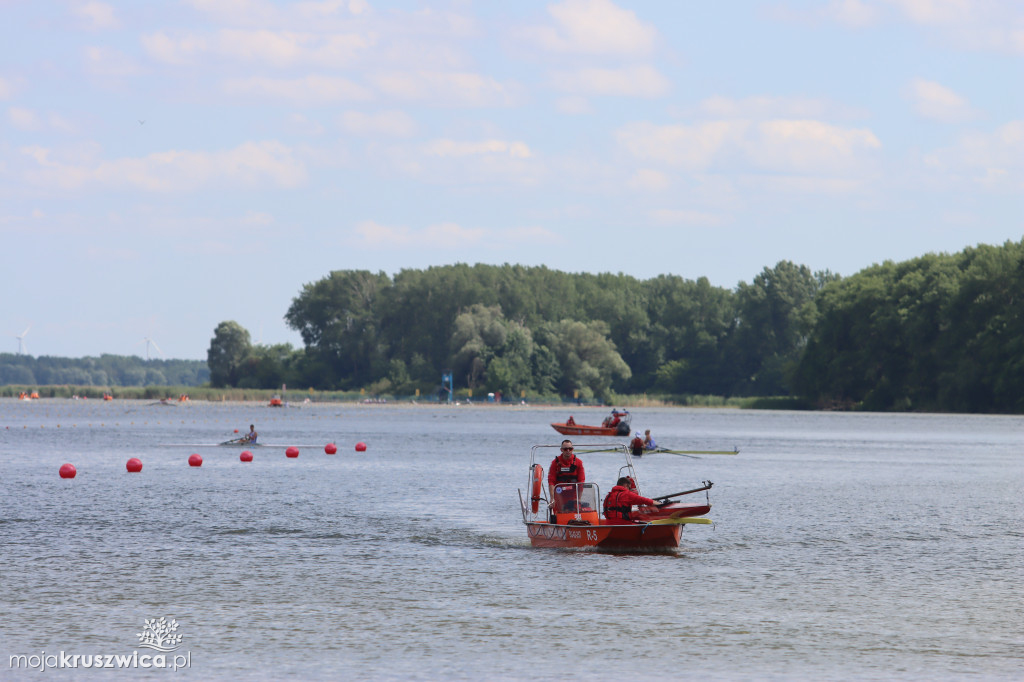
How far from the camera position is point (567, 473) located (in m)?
29.1

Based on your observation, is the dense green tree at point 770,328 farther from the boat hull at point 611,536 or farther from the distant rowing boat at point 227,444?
the boat hull at point 611,536

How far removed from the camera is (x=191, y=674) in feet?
55.6

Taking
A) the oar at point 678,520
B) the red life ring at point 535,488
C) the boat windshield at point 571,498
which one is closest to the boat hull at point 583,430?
the red life ring at point 535,488

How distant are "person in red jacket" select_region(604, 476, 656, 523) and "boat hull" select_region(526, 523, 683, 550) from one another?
283 mm

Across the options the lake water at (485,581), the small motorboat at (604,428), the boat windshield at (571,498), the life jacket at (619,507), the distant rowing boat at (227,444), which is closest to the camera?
the lake water at (485,581)

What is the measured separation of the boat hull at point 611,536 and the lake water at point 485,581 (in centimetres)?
32

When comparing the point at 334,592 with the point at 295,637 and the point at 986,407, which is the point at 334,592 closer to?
the point at 295,637

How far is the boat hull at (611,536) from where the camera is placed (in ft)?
92.3

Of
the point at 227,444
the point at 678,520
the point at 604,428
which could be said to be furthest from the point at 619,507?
the point at 604,428

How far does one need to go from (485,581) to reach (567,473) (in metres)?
Answer: 4.97

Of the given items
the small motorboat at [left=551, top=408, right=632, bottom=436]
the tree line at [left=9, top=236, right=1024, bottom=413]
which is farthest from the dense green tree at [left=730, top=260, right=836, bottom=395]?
the small motorboat at [left=551, top=408, right=632, bottom=436]

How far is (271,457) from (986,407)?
9743 centimetres

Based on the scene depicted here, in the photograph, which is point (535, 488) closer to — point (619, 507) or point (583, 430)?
point (619, 507)

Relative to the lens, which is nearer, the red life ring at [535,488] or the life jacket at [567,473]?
the life jacket at [567,473]
